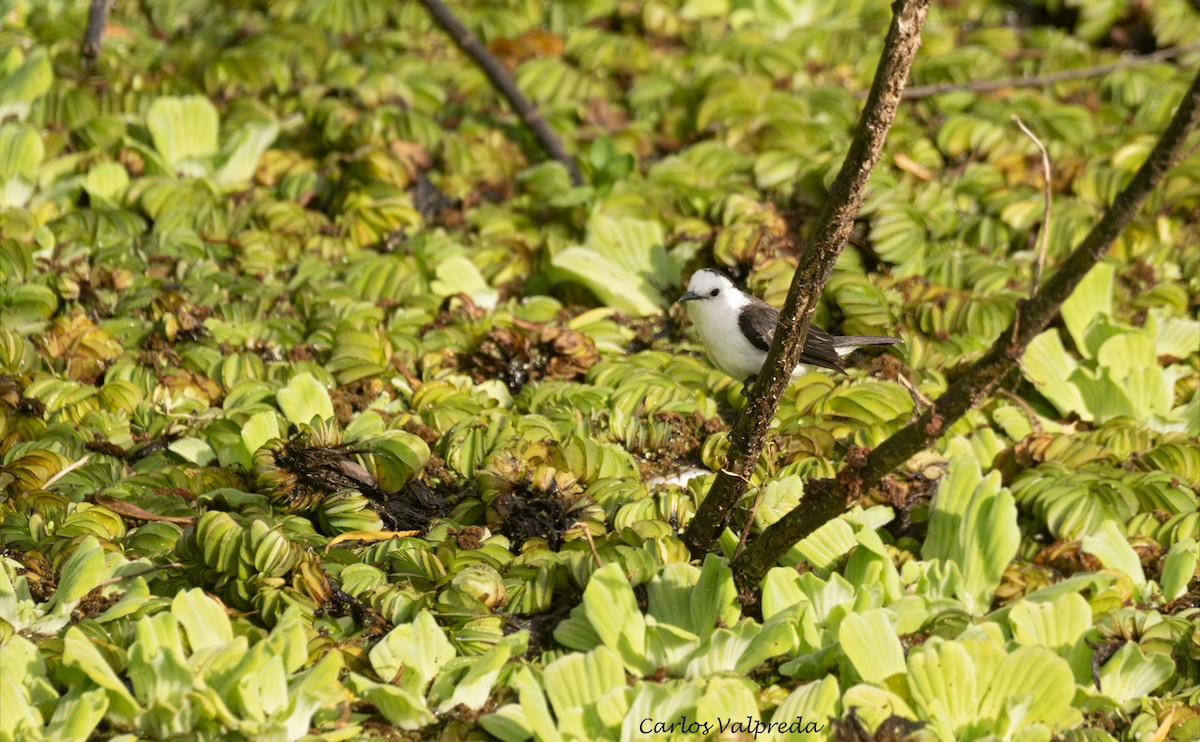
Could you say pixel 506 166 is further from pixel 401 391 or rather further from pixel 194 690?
pixel 194 690

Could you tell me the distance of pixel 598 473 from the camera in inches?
171

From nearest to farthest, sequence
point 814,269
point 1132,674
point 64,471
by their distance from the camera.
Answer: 1. point 814,269
2. point 1132,674
3. point 64,471

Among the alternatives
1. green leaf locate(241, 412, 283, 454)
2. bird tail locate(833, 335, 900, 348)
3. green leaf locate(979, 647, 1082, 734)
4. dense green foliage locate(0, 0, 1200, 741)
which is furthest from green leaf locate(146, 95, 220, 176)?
green leaf locate(979, 647, 1082, 734)

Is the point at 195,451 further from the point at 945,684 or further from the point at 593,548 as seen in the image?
the point at 945,684

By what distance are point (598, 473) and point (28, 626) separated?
178cm

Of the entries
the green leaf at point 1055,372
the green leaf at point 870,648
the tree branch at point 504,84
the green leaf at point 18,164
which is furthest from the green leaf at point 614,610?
the green leaf at point 18,164

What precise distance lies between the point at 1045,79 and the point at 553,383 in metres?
3.76

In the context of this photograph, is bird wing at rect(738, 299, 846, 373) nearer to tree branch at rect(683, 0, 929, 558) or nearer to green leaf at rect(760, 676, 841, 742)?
tree branch at rect(683, 0, 929, 558)

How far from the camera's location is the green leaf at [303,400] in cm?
450

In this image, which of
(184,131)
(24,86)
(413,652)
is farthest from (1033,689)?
(24,86)

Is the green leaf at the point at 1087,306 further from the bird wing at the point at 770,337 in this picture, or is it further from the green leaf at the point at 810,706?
the green leaf at the point at 810,706

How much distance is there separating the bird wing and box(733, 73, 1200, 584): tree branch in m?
1.31

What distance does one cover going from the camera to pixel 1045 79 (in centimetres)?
711

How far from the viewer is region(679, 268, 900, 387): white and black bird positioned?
4891 mm
